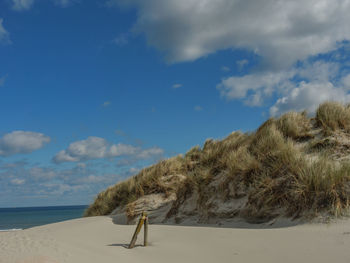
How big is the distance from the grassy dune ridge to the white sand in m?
0.84

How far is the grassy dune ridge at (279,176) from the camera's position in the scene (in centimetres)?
703

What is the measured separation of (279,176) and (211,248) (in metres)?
2.88

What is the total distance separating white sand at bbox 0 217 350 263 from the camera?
500 centimetres

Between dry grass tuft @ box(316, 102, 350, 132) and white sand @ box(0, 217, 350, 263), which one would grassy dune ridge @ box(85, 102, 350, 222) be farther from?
white sand @ box(0, 217, 350, 263)

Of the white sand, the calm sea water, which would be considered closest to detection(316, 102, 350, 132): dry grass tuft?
the white sand

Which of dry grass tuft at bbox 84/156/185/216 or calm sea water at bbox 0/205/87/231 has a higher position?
dry grass tuft at bbox 84/156/185/216

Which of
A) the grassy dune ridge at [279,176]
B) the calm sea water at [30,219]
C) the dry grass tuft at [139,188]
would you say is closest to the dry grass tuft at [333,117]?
the grassy dune ridge at [279,176]

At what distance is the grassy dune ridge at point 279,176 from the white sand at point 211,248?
0.84m

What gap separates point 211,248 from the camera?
21.6ft

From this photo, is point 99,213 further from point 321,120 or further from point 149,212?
point 321,120

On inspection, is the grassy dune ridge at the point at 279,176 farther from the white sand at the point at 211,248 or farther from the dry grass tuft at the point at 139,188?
the white sand at the point at 211,248

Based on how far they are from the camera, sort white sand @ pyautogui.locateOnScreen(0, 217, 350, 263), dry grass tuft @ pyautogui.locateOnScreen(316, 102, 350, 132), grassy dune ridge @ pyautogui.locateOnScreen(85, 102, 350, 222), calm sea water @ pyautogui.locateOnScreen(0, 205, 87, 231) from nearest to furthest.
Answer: white sand @ pyautogui.locateOnScreen(0, 217, 350, 263), grassy dune ridge @ pyautogui.locateOnScreen(85, 102, 350, 222), dry grass tuft @ pyautogui.locateOnScreen(316, 102, 350, 132), calm sea water @ pyautogui.locateOnScreen(0, 205, 87, 231)

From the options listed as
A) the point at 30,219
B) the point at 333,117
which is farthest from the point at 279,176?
the point at 30,219

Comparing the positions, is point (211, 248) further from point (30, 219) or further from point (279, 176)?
point (30, 219)
